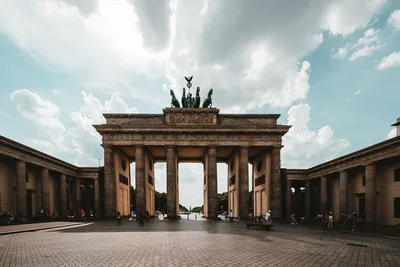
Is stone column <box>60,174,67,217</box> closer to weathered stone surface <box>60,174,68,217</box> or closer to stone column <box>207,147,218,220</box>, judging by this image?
weathered stone surface <box>60,174,68,217</box>

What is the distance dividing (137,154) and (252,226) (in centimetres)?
2183

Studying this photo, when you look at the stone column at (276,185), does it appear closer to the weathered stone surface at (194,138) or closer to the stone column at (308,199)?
the weathered stone surface at (194,138)

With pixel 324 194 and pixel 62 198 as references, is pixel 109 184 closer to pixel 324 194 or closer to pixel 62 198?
pixel 62 198

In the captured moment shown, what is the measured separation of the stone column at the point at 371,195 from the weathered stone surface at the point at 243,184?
621 inches

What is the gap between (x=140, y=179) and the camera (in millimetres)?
39750

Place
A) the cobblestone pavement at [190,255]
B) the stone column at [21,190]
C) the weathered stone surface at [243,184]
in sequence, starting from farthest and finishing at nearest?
the weathered stone surface at [243,184] < the stone column at [21,190] < the cobblestone pavement at [190,255]

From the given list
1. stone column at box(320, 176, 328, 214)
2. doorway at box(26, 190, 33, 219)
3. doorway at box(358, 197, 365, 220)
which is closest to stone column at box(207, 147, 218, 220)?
stone column at box(320, 176, 328, 214)

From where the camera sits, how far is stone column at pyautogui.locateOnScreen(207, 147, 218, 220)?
129 feet

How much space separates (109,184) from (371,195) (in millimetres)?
34844

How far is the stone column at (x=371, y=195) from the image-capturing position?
27.3m

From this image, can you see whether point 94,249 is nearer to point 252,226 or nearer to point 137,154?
point 252,226

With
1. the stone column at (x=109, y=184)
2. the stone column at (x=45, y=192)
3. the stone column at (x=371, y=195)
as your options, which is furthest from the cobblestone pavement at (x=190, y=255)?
the stone column at (x=109, y=184)

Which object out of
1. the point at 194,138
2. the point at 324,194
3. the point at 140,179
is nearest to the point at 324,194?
the point at 324,194

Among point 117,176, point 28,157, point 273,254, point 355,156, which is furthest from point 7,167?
point 355,156
